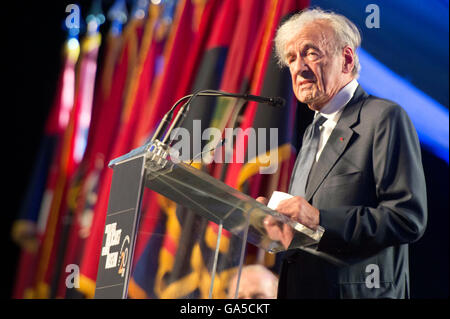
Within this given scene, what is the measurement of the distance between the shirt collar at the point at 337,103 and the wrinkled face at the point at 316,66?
0.05 feet

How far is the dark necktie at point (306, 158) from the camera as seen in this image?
201 cm

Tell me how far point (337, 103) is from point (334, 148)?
0.20 m

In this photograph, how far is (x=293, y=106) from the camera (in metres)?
2.83

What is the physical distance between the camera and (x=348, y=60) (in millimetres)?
2139

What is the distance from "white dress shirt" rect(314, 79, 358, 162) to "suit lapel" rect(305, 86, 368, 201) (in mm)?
36

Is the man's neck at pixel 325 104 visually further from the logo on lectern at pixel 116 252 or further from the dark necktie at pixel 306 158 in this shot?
the logo on lectern at pixel 116 252

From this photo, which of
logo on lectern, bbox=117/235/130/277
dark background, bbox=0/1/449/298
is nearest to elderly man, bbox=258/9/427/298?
logo on lectern, bbox=117/235/130/277

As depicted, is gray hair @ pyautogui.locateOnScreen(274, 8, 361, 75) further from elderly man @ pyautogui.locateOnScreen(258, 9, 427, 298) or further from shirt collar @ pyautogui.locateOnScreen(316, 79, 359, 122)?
shirt collar @ pyautogui.locateOnScreen(316, 79, 359, 122)

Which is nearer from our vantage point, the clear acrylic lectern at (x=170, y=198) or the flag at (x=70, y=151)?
the clear acrylic lectern at (x=170, y=198)

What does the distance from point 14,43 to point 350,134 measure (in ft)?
14.2

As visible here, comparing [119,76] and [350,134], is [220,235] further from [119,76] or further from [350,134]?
[119,76]

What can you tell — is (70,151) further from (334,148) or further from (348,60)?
(334,148)

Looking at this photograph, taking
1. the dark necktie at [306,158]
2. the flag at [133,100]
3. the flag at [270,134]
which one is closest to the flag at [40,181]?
the flag at [133,100]
